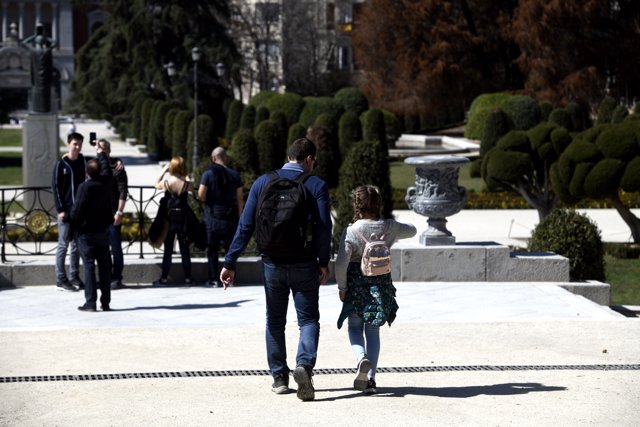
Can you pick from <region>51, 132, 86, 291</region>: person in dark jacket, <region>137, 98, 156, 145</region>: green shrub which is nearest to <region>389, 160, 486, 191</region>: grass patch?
<region>137, 98, 156, 145</region>: green shrub

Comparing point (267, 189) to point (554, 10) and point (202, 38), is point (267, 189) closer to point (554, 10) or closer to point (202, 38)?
point (554, 10)

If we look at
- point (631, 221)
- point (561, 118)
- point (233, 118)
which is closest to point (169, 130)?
point (233, 118)

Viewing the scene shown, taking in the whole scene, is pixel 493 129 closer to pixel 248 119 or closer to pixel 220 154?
pixel 248 119

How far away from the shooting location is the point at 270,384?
769 centimetres

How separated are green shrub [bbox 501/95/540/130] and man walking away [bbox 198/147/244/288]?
103 feet

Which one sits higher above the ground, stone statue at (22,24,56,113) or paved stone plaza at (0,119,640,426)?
stone statue at (22,24,56,113)

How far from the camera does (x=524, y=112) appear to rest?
4256cm

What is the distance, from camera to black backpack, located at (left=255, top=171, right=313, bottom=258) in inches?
283

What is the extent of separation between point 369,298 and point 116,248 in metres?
4.66

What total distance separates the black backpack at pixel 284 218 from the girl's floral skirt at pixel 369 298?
42 centimetres

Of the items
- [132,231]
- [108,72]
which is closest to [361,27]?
[108,72]

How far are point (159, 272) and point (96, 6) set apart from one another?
98.4 meters

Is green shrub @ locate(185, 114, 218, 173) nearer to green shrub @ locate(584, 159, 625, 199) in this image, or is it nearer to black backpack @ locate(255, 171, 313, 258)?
green shrub @ locate(584, 159, 625, 199)

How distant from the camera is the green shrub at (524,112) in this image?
42469 mm
